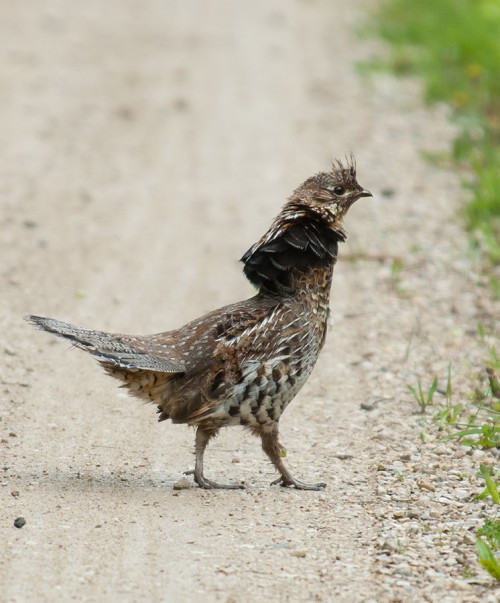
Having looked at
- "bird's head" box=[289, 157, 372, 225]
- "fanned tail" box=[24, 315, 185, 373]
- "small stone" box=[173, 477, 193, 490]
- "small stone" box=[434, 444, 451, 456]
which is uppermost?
"bird's head" box=[289, 157, 372, 225]

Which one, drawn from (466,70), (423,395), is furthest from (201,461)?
(466,70)

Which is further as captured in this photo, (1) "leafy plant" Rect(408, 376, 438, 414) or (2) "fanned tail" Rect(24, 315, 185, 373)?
(1) "leafy plant" Rect(408, 376, 438, 414)

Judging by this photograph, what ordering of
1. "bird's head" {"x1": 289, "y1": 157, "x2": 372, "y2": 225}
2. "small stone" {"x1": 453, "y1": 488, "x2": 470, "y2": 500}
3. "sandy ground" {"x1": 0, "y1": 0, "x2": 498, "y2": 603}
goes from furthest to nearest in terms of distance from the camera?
"bird's head" {"x1": 289, "y1": 157, "x2": 372, "y2": 225} < "small stone" {"x1": 453, "y1": 488, "x2": 470, "y2": 500} < "sandy ground" {"x1": 0, "y1": 0, "x2": 498, "y2": 603}

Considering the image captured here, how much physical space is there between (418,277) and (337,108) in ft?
20.0

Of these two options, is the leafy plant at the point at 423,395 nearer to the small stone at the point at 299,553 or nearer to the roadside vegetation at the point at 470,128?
the roadside vegetation at the point at 470,128

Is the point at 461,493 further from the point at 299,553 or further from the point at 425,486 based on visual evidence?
the point at 299,553

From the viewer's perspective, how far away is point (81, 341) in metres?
5.65

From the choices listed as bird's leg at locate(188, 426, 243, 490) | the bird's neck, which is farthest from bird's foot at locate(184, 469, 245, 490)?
the bird's neck

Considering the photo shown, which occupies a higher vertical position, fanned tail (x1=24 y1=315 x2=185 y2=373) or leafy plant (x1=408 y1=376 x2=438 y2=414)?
leafy plant (x1=408 y1=376 x2=438 y2=414)

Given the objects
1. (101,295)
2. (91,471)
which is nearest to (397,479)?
(91,471)

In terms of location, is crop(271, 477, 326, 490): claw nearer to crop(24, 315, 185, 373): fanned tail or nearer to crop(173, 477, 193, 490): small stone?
crop(173, 477, 193, 490): small stone

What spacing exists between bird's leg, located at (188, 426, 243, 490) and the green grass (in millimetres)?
4249

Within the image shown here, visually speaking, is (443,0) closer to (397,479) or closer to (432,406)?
(432,406)

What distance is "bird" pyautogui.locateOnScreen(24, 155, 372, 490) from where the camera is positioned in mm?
5898
